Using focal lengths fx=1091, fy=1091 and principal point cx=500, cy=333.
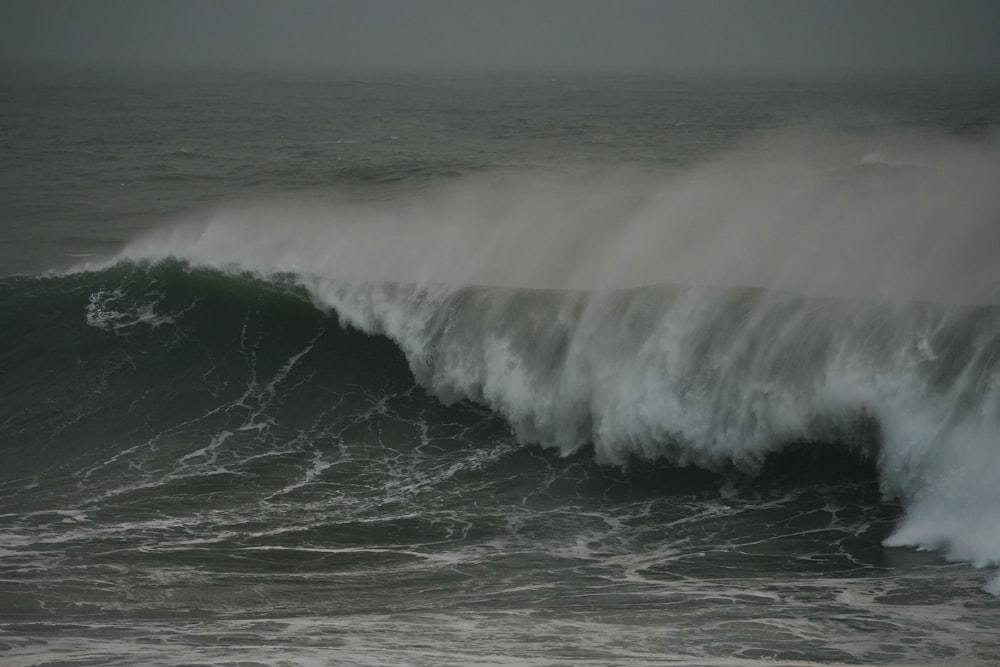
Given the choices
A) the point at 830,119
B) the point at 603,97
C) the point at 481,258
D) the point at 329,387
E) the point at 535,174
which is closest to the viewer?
the point at 329,387

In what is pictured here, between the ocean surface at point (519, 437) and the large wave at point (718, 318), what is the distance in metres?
0.05

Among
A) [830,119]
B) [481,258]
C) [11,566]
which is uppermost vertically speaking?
[830,119]

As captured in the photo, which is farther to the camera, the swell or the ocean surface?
the swell

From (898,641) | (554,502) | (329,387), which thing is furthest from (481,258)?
(898,641)

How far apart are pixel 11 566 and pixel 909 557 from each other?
8771mm

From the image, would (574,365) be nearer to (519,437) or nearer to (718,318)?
(519,437)

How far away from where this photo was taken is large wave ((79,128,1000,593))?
11.9m

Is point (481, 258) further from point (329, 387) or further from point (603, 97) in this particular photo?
point (603, 97)

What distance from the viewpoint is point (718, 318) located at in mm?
14562

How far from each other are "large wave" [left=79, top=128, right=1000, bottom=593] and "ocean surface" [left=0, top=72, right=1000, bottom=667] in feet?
0.15

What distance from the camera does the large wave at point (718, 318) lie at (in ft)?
39.0

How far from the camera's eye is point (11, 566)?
10.8 meters

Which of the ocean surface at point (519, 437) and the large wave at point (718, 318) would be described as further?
the large wave at point (718, 318)

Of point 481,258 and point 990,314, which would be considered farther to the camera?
point 481,258
